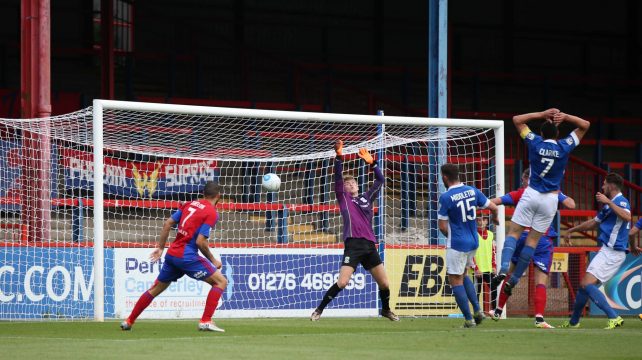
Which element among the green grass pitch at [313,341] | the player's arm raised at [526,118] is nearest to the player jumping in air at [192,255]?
the green grass pitch at [313,341]

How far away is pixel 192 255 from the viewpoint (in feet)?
40.7

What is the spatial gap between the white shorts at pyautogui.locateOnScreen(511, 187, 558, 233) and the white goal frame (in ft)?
8.31

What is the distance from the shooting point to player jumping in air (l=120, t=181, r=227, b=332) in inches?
486

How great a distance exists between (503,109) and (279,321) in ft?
55.0

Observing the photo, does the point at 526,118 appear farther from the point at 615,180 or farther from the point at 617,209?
the point at 617,209

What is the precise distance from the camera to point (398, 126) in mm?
18047

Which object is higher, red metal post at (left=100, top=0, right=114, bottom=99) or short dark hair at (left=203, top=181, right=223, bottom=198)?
red metal post at (left=100, top=0, right=114, bottom=99)

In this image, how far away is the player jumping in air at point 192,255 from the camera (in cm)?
1235

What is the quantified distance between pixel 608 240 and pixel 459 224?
2.21m

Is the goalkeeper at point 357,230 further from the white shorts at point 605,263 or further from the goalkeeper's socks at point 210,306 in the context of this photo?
the white shorts at point 605,263

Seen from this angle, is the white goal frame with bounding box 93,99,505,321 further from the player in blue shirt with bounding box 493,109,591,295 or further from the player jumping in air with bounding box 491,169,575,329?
the player in blue shirt with bounding box 493,109,591,295

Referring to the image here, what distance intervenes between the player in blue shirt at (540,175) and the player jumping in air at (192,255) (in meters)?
3.23

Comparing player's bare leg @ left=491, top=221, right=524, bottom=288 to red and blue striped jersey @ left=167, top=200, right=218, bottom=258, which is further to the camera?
player's bare leg @ left=491, top=221, right=524, bottom=288

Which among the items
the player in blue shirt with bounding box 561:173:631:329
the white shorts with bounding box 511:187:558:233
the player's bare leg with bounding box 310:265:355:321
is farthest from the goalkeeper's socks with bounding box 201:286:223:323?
the player in blue shirt with bounding box 561:173:631:329
